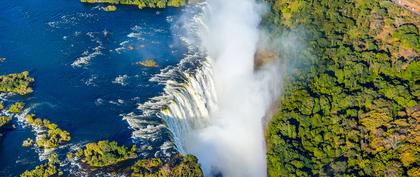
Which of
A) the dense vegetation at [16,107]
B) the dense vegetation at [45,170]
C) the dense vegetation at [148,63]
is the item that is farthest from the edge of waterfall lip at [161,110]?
the dense vegetation at [16,107]

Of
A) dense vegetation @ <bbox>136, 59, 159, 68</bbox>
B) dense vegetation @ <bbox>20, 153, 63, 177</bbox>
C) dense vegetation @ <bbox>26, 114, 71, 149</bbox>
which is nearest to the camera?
dense vegetation @ <bbox>20, 153, 63, 177</bbox>

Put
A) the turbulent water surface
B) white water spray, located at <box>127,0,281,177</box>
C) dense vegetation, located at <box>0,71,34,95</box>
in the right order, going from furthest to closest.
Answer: dense vegetation, located at <box>0,71,34,95</box>
white water spray, located at <box>127,0,281,177</box>
the turbulent water surface

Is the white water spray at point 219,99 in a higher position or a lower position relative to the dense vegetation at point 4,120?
higher

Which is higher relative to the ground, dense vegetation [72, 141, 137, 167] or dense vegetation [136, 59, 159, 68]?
dense vegetation [136, 59, 159, 68]

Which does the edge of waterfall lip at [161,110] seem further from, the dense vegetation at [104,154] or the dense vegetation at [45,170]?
the dense vegetation at [45,170]

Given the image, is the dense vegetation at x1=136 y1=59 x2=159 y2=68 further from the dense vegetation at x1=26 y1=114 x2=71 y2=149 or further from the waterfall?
the dense vegetation at x1=26 y1=114 x2=71 y2=149

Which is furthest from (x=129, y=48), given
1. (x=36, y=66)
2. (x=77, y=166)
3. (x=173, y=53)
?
(x=77, y=166)

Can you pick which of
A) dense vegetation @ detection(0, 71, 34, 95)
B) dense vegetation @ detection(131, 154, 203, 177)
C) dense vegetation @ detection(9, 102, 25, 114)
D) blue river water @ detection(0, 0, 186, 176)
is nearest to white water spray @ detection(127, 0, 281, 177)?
blue river water @ detection(0, 0, 186, 176)
